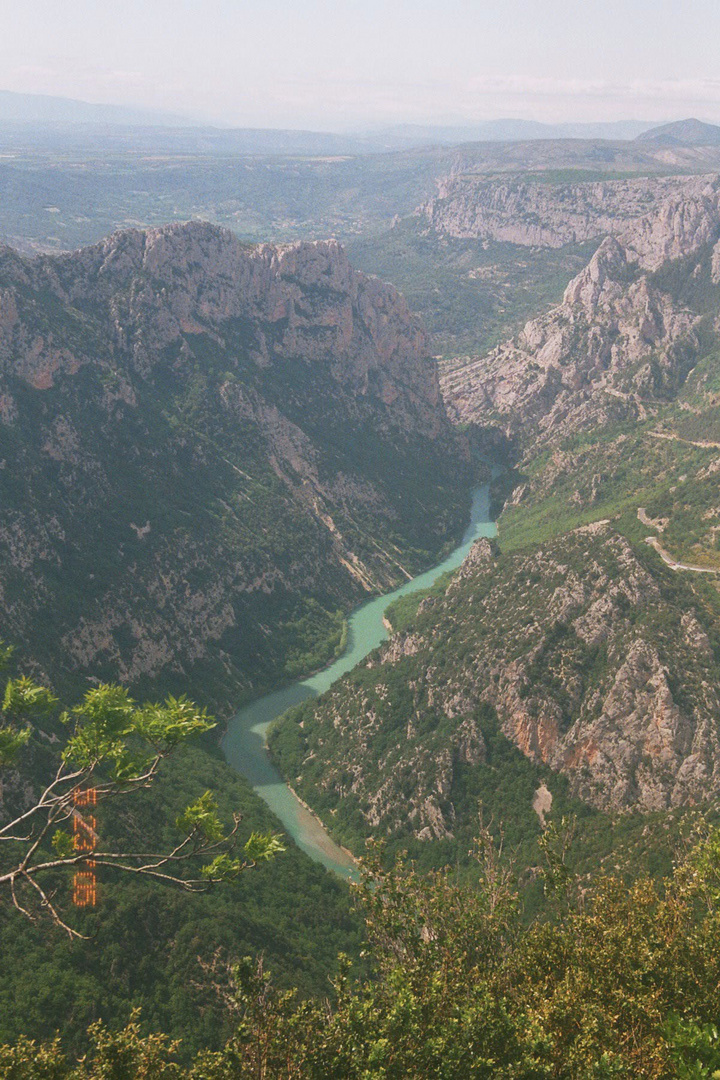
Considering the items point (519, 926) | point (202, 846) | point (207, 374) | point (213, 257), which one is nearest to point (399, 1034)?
point (202, 846)

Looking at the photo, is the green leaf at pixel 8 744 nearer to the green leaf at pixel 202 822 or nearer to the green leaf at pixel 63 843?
the green leaf at pixel 63 843

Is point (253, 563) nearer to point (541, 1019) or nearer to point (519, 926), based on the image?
point (519, 926)

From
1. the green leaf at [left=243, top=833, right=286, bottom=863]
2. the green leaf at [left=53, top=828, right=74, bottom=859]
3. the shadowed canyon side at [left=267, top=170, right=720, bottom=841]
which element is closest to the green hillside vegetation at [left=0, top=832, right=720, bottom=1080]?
the green leaf at [left=53, top=828, right=74, bottom=859]

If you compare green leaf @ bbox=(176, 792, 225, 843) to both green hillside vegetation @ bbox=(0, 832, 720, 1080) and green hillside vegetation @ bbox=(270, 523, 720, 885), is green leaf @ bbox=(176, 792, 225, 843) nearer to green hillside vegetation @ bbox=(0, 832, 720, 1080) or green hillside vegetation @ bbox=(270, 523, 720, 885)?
green hillside vegetation @ bbox=(0, 832, 720, 1080)

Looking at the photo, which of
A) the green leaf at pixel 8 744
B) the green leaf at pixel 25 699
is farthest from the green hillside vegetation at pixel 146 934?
the green leaf at pixel 25 699

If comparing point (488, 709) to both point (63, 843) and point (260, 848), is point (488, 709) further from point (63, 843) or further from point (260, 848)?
point (63, 843)

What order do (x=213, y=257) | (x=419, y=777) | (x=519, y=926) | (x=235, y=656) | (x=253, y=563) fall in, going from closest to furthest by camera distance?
1. (x=519, y=926)
2. (x=419, y=777)
3. (x=235, y=656)
4. (x=253, y=563)
5. (x=213, y=257)
